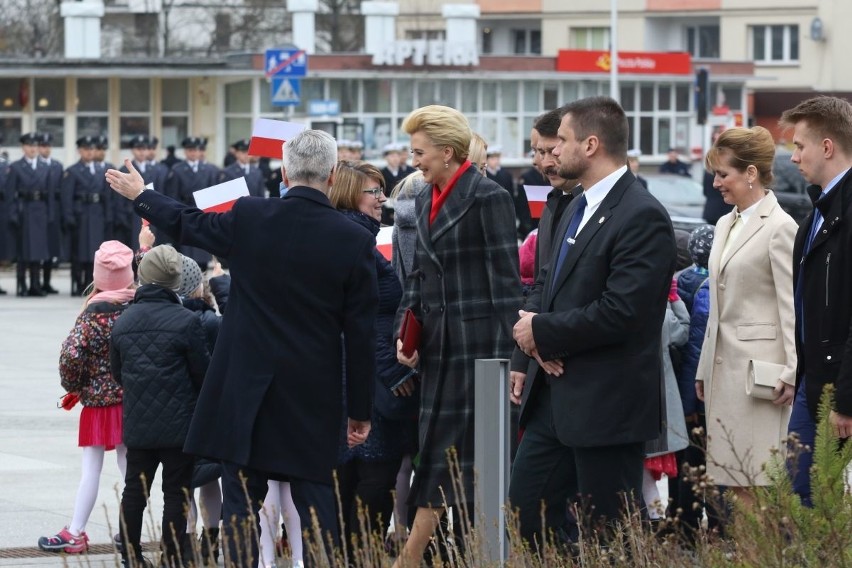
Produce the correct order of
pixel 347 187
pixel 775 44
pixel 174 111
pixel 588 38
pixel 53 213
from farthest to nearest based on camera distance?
1. pixel 588 38
2. pixel 775 44
3. pixel 174 111
4. pixel 53 213
5. pixel 347 187

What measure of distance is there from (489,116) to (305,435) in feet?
147

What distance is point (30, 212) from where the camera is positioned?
24141mm

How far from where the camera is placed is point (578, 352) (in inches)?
229

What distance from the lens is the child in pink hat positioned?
7727 millimetres

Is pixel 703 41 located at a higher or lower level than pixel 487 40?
lower

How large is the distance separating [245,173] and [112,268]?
1775cm

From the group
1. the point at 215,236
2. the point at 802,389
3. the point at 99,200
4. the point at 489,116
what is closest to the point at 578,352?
the point at 802,389

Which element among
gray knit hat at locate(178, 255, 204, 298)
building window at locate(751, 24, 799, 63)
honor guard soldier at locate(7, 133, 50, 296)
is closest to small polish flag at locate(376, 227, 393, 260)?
gray knit hat at locate(178, 255, 204, 298)

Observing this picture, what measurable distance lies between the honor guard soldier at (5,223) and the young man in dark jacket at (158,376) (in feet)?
57.4

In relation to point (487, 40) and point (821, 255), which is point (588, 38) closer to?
point (487, 40)

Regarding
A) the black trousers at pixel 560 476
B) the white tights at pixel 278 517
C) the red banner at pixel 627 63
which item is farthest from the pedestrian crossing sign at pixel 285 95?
the red banner at pixel 627 63

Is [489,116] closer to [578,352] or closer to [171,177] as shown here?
[171,177]

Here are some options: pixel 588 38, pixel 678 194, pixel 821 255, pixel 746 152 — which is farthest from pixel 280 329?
pixel 588 38

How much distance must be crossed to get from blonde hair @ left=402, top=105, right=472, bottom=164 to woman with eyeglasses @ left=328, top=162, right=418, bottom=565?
67 cm
